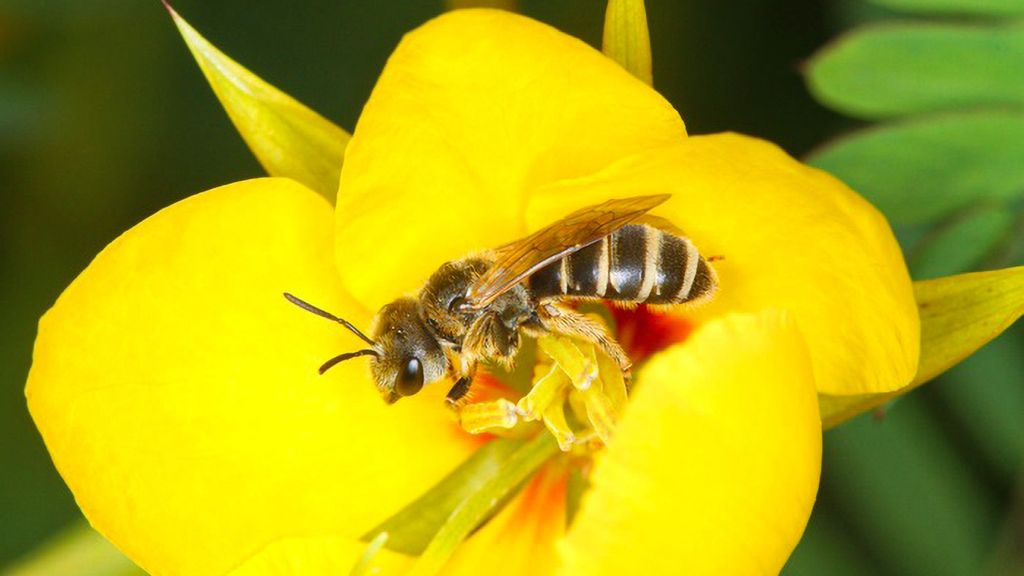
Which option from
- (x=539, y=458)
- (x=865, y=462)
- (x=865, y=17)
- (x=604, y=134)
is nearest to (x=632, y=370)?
(x=539, y=458)

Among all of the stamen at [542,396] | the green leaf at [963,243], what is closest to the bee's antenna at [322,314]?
the stamen at [542,396]

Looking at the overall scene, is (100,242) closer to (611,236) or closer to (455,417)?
(455,417)

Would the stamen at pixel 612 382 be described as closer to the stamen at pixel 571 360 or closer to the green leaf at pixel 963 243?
the stamen at pixel 571 360

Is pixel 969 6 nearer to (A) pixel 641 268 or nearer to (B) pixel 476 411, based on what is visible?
(A) pixel 641 268

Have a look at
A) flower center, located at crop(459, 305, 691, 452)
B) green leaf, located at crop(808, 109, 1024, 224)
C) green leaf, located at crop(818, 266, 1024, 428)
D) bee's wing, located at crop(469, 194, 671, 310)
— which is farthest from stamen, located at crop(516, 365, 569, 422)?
green leaf, located at crop(808, 109, 1024, 224)

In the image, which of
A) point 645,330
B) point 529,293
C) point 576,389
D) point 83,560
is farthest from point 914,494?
point 83,560
